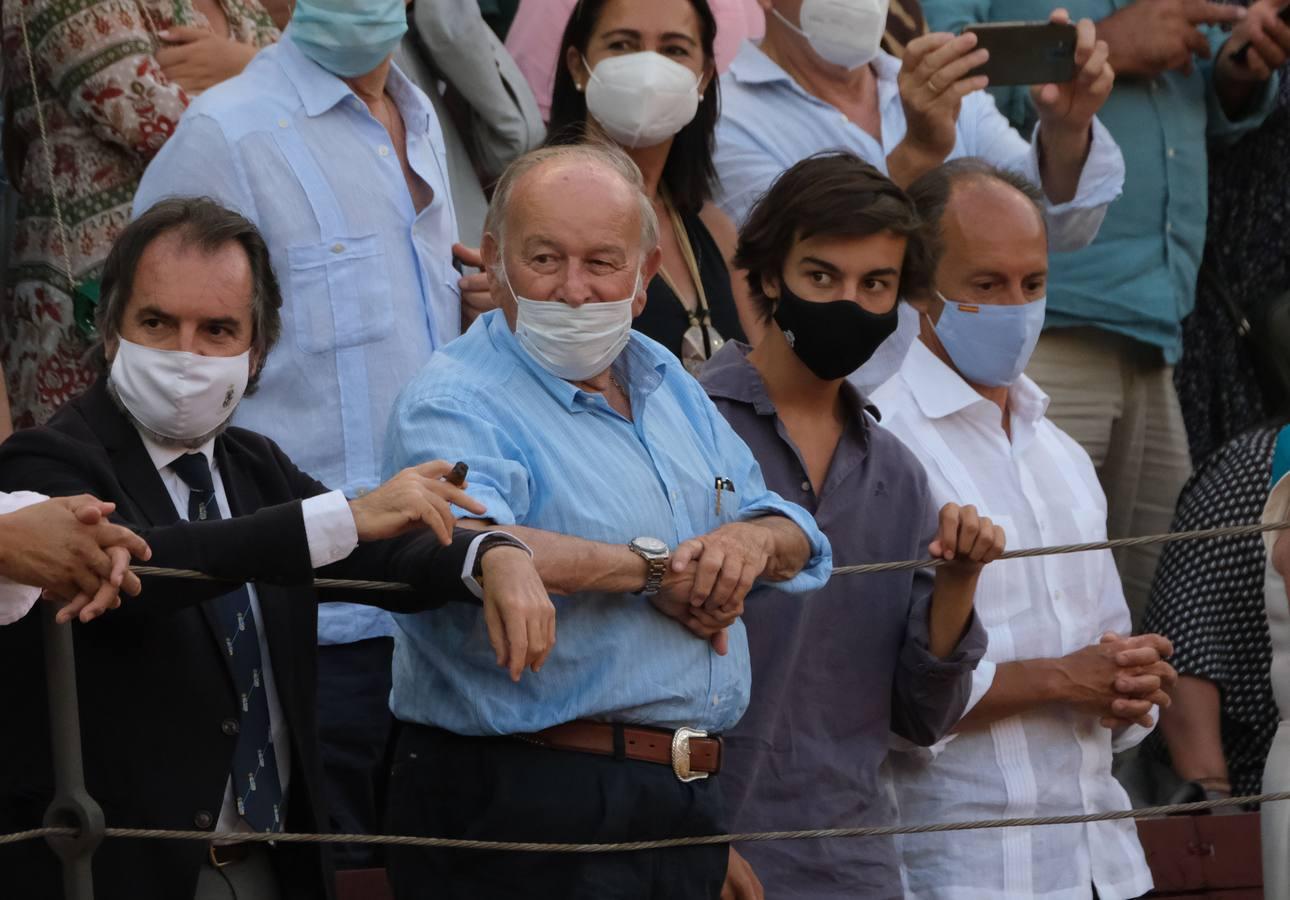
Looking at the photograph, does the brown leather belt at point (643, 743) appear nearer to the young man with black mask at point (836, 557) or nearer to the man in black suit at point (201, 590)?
the man in black suit at point (201, 590)

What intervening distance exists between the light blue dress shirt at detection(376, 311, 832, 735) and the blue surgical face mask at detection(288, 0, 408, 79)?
46.5 inches

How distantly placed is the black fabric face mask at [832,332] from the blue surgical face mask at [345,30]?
1129 millimetres

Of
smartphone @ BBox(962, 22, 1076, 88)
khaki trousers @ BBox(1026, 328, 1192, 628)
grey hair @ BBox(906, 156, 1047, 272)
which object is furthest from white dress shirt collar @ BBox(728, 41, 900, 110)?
khaki trousers @ BBox(1026, 328, 1192, 628)

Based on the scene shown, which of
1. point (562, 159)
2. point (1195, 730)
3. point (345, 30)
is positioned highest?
point (345, 30)

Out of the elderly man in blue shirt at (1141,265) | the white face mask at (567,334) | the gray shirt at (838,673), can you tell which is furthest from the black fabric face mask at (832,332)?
the elderly man in blue shirt at (1141,265)

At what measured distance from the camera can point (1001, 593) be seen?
4.73m

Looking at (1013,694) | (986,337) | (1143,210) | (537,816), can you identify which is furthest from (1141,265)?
(537,816)

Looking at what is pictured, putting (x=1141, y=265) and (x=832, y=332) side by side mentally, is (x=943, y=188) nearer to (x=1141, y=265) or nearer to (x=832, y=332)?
(x=832, y=332)

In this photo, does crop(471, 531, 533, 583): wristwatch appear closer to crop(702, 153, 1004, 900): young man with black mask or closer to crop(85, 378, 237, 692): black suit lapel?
crop(85, 378, 237, 692): black suit lapel

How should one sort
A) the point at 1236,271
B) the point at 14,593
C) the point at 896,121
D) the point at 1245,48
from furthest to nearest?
the point at 1236,271 → the point at 1245,48 → the point at 896,121 → the point at 14,593

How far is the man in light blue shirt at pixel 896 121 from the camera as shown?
221 inches

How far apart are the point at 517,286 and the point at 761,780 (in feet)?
3.62

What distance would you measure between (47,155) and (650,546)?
2133 mm

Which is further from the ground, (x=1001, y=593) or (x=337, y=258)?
(x=337, y=258)
